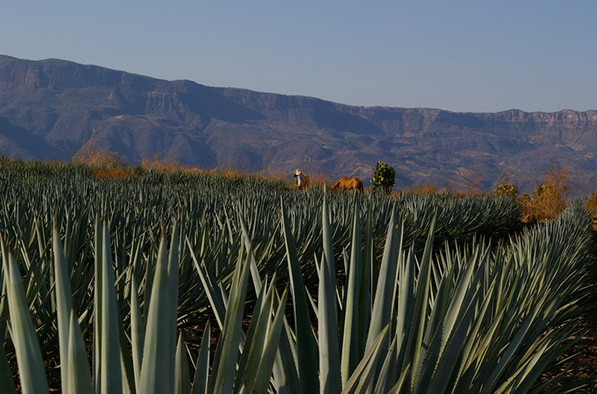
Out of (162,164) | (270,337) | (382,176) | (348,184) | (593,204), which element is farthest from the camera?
(162,164)

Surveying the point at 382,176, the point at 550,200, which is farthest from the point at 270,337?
the point at 550,200

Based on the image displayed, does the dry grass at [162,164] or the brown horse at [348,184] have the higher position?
the brown horse at [348,184]

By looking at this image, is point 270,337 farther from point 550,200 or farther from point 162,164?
point 162,164

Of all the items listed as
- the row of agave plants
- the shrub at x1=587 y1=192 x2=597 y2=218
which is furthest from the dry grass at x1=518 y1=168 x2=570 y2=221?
the row of agave plants

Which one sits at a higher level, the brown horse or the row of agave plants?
the row of agave plants

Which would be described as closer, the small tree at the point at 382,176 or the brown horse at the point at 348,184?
the brown horse at the point at 348,184

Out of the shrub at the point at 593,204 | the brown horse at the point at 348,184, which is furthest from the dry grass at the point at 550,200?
the brown horse at the point at 348,184

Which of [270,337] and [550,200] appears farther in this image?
[550,200]

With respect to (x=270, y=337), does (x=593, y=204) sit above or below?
below

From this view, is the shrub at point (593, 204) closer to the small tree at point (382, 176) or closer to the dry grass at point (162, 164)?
the small tree at point (382, 176)

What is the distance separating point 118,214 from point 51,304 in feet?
7.18

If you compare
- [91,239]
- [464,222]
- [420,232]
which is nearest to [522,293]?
[91,239]

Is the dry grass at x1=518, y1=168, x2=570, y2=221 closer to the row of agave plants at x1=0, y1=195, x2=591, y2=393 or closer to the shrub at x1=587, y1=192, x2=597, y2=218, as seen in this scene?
the shrub at x1=587, y1=192, x2=597, y2=218

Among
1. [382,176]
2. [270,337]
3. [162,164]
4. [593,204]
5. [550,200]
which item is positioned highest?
[270,337]
